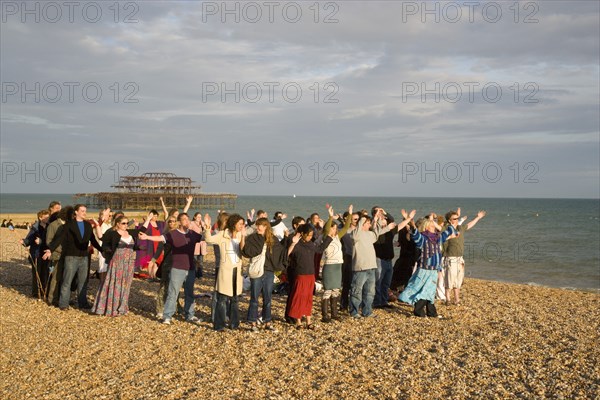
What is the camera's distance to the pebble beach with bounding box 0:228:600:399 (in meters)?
6.30

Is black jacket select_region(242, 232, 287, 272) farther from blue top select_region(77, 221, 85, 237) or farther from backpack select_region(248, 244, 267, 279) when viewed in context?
blue top select_region(77, 221, 85, 237)

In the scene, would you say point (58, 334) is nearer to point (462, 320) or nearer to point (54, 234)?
point (54, 234)

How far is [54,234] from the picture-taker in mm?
10516

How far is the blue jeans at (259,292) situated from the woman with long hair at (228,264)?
0.79 feet

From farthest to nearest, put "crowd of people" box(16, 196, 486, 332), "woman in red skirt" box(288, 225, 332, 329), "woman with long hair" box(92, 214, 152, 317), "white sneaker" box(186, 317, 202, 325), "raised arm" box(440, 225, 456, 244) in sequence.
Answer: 1. "raised arm" box(440, 225, 456, 244)
2. "woman with long hair" box(92, 214, 152, 317)
3. "white sneaker" box(186, 317, 202, 325)
4. "woman in red skirt" box(288, 225, 332, 329)
5. "crowd of people" box(16, 196, 486, 332)

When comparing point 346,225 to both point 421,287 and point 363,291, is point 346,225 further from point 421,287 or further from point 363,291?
point 421,287

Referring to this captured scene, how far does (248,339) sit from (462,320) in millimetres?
4063

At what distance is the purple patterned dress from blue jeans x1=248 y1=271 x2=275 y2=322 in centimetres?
233

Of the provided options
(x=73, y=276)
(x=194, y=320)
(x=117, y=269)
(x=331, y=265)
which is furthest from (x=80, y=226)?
(x=331, y=265)

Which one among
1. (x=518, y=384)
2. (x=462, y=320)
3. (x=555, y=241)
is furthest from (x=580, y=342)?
(x=555, y=241)

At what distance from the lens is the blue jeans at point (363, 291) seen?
32.1 feet

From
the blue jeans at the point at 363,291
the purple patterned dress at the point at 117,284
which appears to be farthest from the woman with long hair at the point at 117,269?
the blue jeans at the point at 363,291

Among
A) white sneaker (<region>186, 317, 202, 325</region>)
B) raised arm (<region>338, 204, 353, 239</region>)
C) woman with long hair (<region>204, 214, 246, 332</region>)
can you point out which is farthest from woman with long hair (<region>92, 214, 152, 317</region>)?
raised arm (<region>338, 204, 353, 239</region>)

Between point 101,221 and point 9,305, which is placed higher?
point 101,221
